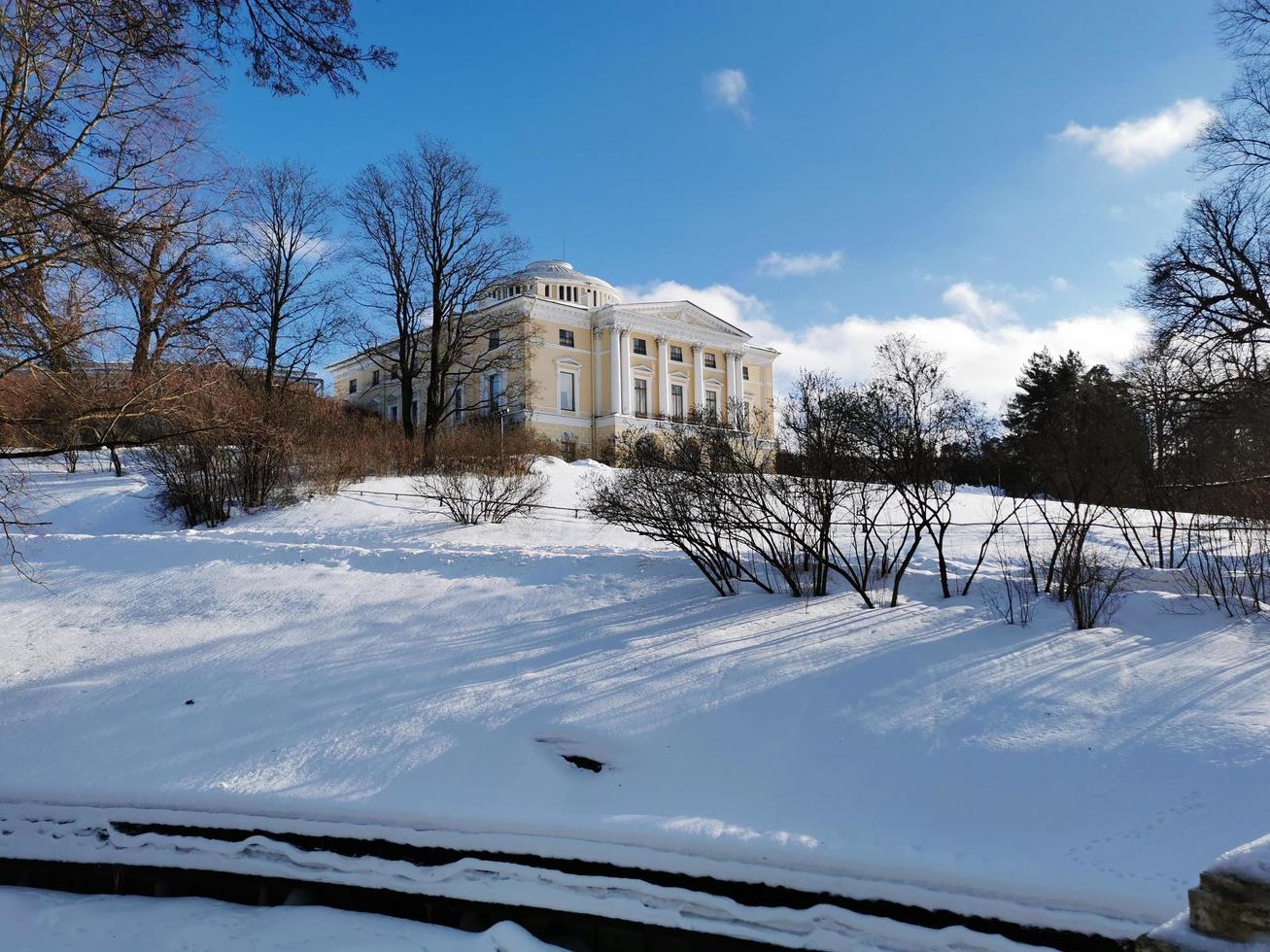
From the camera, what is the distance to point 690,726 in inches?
263

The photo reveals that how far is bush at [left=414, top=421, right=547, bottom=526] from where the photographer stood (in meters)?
16.4

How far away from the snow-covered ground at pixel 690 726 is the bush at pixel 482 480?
533 centimetres

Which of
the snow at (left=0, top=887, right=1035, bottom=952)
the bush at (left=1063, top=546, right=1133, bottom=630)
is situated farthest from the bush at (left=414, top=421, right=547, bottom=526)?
the bush at (left=1063, top=546, right=1133, bottom=630)

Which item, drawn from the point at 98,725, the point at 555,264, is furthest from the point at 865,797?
the point at 555,264

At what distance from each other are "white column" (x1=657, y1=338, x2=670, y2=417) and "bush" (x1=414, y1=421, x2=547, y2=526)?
2428 cm

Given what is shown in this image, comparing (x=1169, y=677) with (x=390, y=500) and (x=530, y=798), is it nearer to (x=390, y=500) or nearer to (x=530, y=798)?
(x=530, y=798)

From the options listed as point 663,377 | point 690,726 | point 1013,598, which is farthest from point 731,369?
point 690,726

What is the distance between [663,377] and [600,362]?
411cm

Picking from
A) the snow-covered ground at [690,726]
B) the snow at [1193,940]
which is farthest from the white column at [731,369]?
the snow at [1193,940]

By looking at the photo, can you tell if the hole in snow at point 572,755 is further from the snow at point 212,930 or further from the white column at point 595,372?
the white column at point 595,372

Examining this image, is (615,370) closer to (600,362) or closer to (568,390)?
(600,362)

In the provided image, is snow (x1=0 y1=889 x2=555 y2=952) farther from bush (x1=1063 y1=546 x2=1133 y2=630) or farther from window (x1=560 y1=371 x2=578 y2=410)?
window (x1=560 y1=371 x2=578 y2=410)

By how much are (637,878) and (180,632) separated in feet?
24.8

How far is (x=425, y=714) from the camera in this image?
7.09m
